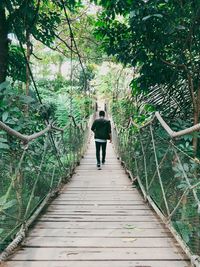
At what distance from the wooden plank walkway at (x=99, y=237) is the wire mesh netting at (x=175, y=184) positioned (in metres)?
0.14

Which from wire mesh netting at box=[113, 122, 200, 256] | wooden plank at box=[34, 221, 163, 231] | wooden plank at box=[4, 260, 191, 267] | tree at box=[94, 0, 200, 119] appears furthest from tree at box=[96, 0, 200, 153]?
wooden plank at box=[4, 260, 191, 267]

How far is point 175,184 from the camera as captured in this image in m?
2.56

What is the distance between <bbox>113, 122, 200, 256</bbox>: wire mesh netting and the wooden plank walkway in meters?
0.14

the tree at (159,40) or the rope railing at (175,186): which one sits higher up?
the tree at (159,40)

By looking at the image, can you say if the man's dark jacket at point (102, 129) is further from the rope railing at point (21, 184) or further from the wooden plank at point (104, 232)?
the wooden plank at point (104, 232)

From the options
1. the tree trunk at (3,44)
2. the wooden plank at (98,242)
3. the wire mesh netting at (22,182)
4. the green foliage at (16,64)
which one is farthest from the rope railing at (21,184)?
the green foliage at (16,64)

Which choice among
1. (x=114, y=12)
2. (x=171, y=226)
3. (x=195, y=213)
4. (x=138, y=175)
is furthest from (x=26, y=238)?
(x=114, y=12)

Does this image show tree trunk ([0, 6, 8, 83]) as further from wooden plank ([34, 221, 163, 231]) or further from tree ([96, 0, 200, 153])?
wooden plank ([34, 221, 163, 231])

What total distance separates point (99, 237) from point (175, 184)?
0.64 meters

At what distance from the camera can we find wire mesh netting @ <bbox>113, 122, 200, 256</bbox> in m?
2.08

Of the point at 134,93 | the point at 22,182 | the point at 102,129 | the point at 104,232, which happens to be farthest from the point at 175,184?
the point at 102,129

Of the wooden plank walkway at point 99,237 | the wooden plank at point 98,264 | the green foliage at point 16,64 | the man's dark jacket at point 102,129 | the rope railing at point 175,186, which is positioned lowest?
the wooden plank at point 98,264

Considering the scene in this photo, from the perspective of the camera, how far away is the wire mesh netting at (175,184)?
6.82ft

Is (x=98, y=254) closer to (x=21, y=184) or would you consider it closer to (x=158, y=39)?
(x=21, y=184)
